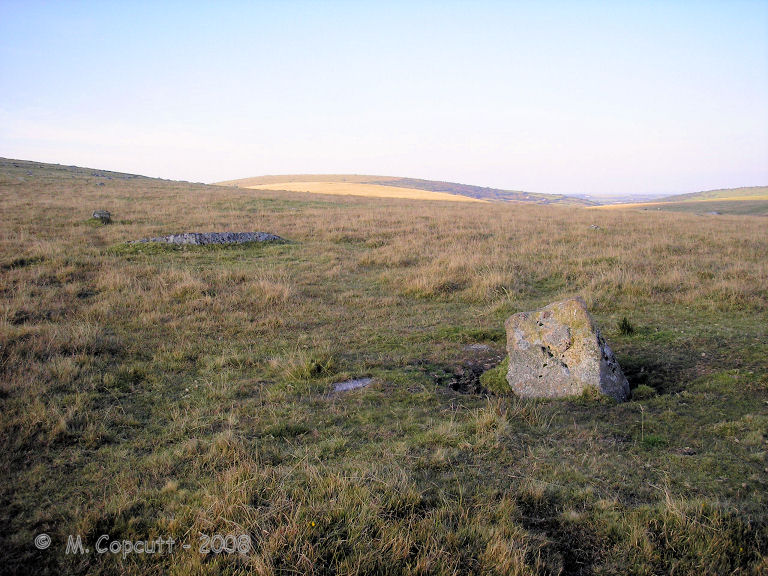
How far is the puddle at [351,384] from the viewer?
581 centimetres

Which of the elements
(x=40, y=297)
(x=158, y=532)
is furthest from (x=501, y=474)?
(x=40, y=297)

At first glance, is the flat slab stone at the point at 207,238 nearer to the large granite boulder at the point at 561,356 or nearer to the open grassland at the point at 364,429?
the open grassland at the point at 364,429

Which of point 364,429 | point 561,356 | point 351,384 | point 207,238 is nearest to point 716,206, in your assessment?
point 207,238

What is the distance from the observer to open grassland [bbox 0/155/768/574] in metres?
2.96

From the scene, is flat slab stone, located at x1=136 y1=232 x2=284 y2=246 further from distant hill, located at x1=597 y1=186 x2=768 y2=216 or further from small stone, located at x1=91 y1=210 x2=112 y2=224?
distant hill, located at x1=597 y1=186 x2=768 y2=216

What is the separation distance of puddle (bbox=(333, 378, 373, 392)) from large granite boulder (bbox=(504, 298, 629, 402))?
197cm

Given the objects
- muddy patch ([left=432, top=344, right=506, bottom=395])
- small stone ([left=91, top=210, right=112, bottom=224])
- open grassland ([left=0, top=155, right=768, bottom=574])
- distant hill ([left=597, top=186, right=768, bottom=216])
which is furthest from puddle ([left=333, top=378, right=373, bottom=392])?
distant hill ([left=597, top=186, right=768, bottom=216])

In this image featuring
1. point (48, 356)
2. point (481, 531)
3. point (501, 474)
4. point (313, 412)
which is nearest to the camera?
point (481, 531)

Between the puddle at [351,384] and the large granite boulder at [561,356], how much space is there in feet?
6.45

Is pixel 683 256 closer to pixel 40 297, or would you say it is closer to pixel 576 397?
pixel 576 397

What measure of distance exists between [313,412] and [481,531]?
96.9 inches

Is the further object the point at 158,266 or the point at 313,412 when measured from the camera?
the point at 158,266

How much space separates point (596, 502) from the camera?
3.38m

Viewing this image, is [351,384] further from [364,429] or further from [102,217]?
[102,217]
